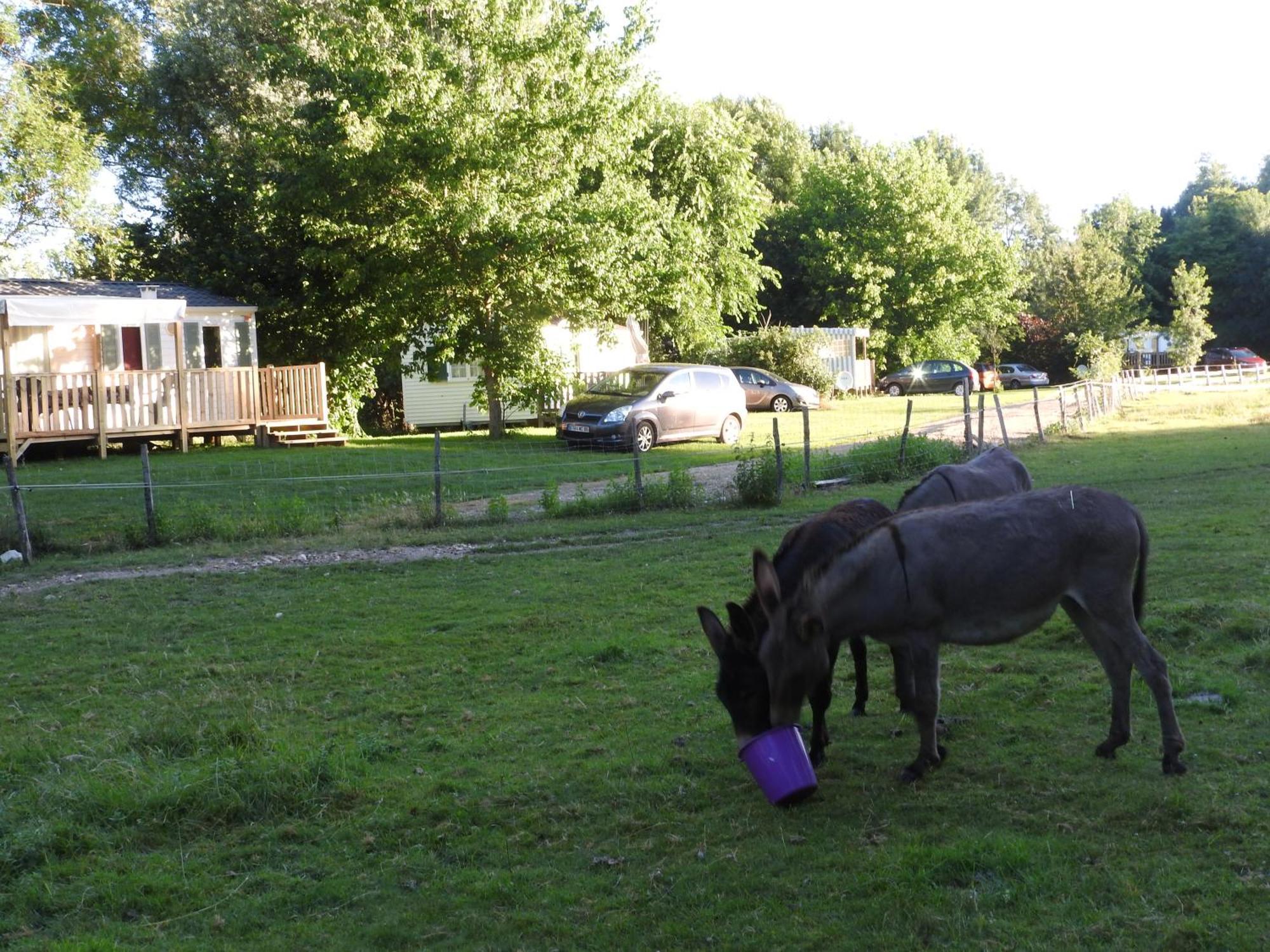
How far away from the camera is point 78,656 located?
335 inches

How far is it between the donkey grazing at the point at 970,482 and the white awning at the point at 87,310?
19104 millimetres

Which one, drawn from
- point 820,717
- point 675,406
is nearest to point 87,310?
point 675,406

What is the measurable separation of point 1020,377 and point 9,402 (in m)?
41.6

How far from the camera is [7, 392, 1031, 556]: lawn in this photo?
45.2 ft

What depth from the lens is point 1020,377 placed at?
169 feet

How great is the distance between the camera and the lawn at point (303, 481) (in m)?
13.8

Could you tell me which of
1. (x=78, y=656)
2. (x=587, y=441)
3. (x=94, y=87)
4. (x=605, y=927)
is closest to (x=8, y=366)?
(x=587, y=441)

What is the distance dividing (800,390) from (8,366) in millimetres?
21994

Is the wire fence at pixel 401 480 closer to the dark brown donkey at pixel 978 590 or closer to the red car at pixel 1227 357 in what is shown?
the dark brown donkey at pixel 978 590

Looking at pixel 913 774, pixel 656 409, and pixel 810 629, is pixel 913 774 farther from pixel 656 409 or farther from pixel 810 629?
pixel 656 409

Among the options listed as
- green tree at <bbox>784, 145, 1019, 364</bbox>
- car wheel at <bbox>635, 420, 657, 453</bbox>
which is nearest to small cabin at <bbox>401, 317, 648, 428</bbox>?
car wheel at <bbox>635, 420, 657, 453</bbox>

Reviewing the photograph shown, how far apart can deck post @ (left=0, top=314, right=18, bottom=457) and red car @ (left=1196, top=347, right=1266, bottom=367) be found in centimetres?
5230

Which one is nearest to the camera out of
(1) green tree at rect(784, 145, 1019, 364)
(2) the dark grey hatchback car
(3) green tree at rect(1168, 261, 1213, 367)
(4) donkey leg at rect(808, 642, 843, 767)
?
(4) donkey leg at rect(808, 642, 843, 767)

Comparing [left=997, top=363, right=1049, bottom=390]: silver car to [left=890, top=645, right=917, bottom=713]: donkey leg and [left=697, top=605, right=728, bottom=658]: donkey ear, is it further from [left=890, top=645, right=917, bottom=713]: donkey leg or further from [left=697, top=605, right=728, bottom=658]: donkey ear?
[left=697, top=605, right=728, bottom=658]: donkey ear
